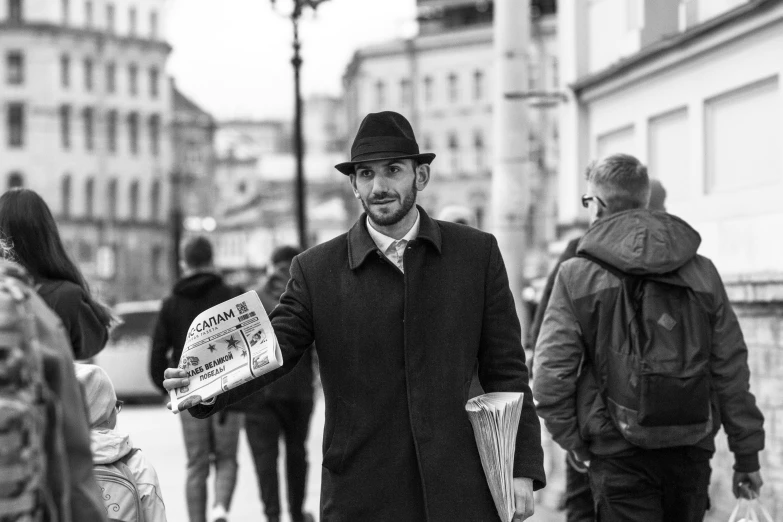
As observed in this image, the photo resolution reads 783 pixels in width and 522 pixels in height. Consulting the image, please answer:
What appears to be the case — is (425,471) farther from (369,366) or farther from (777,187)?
(777,187)

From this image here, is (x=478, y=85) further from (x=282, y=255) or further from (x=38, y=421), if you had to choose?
(x=38, y=421)

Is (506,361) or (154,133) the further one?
(154,133)

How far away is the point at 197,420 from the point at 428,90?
73400mm

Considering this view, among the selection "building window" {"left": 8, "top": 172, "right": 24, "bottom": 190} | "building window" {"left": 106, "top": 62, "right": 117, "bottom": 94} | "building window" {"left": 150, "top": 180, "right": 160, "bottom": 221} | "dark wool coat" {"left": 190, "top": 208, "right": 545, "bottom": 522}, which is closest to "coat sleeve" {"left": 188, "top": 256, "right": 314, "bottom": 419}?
"dark wool coat" {"left": 190, "top": 208, "right": 545, "bottom": 522}

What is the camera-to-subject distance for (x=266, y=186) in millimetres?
136250

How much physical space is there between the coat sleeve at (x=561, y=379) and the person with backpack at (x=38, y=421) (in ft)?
8.74

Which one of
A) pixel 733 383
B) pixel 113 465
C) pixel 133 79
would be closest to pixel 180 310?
pixel 733 383

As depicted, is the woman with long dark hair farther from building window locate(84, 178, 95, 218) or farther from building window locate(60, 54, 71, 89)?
building window locate(84, 178, 95, 218)

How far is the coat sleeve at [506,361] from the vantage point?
4574 mm

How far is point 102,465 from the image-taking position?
14.7 ft

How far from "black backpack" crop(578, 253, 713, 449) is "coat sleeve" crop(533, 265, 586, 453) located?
93mm

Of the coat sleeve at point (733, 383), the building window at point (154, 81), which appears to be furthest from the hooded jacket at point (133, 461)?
the building window at point (154, 81)

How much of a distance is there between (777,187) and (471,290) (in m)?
4.54

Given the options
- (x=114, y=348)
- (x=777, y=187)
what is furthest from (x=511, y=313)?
(x=114, y=348)
